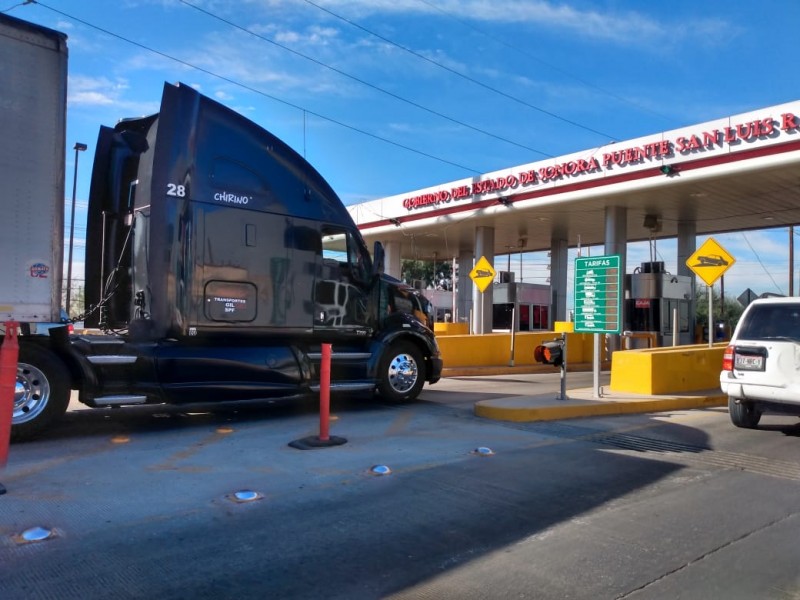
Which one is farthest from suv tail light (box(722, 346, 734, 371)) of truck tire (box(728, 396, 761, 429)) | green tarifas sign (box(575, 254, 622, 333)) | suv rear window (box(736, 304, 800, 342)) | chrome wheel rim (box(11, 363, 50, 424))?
chrome wheel rim (box(11, 363, 50, 424))

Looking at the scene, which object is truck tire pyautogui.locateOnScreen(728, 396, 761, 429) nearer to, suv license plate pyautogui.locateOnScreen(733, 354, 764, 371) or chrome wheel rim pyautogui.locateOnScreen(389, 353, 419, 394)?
suv license plate pyautogui.locateOnScreen(733, 354, 764, 371)

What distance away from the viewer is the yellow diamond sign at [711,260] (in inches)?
555

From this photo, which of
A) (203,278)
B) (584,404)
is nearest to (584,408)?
(584,404)

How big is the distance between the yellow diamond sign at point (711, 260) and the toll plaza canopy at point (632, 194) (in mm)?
3316

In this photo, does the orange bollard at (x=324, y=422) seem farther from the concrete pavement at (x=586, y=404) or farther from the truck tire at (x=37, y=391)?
the concrete pavement at (x=586, y=404)

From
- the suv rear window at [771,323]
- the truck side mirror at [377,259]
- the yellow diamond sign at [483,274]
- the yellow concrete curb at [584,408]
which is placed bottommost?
the yellow concrete curb at [584,408]

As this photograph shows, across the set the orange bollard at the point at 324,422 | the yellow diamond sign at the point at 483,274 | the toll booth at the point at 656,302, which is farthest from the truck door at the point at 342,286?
the toll booth at the point at 656,302

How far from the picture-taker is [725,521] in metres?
5.15

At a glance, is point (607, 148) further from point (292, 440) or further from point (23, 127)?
point (23, 127)

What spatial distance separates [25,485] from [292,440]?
9.48 ft

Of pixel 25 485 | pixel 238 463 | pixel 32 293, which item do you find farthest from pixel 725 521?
pixel 32 293

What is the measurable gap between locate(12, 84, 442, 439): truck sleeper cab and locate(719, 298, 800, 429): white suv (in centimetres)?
509

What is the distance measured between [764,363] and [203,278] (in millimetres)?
7315

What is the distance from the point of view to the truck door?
9.68 metres
